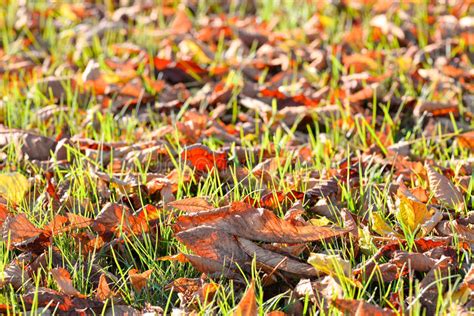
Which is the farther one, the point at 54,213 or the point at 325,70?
the point at 325,70

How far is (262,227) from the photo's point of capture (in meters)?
2.28

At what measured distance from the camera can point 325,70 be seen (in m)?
3.90

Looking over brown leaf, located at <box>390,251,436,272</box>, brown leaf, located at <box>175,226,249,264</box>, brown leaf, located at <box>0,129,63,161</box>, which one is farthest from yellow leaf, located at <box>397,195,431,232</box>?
brown leaf, located at <box>0,129,63,161</box>

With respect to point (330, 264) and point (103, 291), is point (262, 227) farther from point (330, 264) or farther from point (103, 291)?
point (103, 291)

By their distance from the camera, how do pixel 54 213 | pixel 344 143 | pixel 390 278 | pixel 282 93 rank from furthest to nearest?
pixel 282 93
pixel 344 143
pixel 54 213
pixel 390 278

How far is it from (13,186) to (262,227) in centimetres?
91

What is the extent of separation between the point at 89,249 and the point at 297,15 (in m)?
2.52

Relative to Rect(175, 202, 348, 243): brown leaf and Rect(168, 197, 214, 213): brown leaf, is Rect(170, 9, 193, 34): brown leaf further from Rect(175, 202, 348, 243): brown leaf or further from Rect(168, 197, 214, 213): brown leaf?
Rect(175, 202, 348, 243): brown leaf

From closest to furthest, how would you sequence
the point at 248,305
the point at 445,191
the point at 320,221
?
the point at 248,305
the point at 320,221
the point at 445,191

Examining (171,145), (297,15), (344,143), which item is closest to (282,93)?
(344,143)

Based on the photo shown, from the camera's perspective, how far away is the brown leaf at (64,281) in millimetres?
2113

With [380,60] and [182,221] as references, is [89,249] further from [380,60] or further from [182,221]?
[380,60]

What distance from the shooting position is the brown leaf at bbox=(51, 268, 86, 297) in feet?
6.93

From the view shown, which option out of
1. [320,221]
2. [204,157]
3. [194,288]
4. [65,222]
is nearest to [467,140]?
[320,221]
